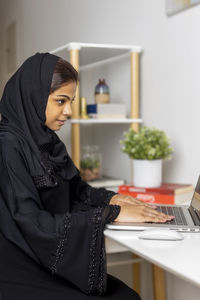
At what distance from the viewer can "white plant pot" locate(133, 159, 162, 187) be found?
206 centimetres

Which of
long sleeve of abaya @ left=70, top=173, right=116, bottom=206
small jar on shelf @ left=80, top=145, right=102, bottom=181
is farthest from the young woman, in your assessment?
small jar on shelf @ left=80, top=145, right=102, bottom=181

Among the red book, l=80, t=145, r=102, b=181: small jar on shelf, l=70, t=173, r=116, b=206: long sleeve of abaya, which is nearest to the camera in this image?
l=70, t=173, r=116, b=206: long sleeve of abaya

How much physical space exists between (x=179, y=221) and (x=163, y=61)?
105 centimetres

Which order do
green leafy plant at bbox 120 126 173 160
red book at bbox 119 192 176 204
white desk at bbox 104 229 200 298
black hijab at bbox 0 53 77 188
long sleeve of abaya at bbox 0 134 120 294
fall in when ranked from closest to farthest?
white desk at bbox 104 229 200 298, long sleeve of abaya at bbox 0 134 120 294, black hijab at bbox 0 53 77 188, red book at bbox 119 192 176 204, green leafy plant at bbox 120 126 173 160

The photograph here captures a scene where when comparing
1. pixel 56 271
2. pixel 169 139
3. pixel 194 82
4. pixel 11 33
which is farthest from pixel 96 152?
pixel 11 33

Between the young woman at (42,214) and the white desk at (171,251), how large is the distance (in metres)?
0.08

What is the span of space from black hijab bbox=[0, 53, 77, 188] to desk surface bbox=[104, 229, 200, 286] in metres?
0.28

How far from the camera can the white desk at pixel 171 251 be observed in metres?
1.05

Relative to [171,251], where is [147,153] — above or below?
above

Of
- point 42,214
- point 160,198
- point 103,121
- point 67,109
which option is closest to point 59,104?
point 67,109

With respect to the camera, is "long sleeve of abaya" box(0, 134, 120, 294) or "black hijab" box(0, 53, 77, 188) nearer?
"long sleeve of abaya" box(0, 134, 120, 294)

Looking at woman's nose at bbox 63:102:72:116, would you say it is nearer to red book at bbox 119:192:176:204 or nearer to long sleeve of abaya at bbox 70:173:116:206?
long sleeve of abaya at bbox 70:173:116:206

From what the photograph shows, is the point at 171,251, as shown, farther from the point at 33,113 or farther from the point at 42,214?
the point at 33,113

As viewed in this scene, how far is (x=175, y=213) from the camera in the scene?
5.23ft
